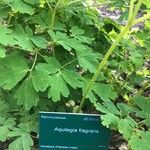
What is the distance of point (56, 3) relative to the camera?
1846mm

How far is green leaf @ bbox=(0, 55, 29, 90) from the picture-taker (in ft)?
5.54

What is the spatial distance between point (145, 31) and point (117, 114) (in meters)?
0.51

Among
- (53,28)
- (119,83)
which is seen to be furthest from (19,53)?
(119,83)

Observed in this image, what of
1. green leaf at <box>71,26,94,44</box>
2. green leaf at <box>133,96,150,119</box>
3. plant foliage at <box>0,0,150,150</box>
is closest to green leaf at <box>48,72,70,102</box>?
plant foliage at <box>0,0,150,150</box>

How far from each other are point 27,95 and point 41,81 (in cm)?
9

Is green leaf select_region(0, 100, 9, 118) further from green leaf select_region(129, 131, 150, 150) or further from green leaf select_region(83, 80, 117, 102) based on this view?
green leaf select_region(129, 131, 150, 150)

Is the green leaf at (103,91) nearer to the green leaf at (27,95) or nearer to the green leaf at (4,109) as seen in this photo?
the green leaf at (27,95)

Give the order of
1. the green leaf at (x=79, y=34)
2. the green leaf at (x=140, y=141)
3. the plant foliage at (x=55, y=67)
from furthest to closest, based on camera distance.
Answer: the green leaf at (x=79, y=34) < the plant foliage at (x=55, y=67) < the green leaf at (x=140, y=141)

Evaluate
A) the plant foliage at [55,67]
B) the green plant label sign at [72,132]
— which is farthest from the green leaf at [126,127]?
the green plant label sign at [72,132]

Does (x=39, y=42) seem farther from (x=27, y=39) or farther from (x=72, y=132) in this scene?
(x=72, y=132)

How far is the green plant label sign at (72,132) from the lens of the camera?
1.75m

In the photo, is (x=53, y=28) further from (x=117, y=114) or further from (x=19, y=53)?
(x=117, y=114)

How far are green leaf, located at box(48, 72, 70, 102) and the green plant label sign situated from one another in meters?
0.11

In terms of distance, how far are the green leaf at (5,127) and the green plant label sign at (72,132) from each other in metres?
0.15
